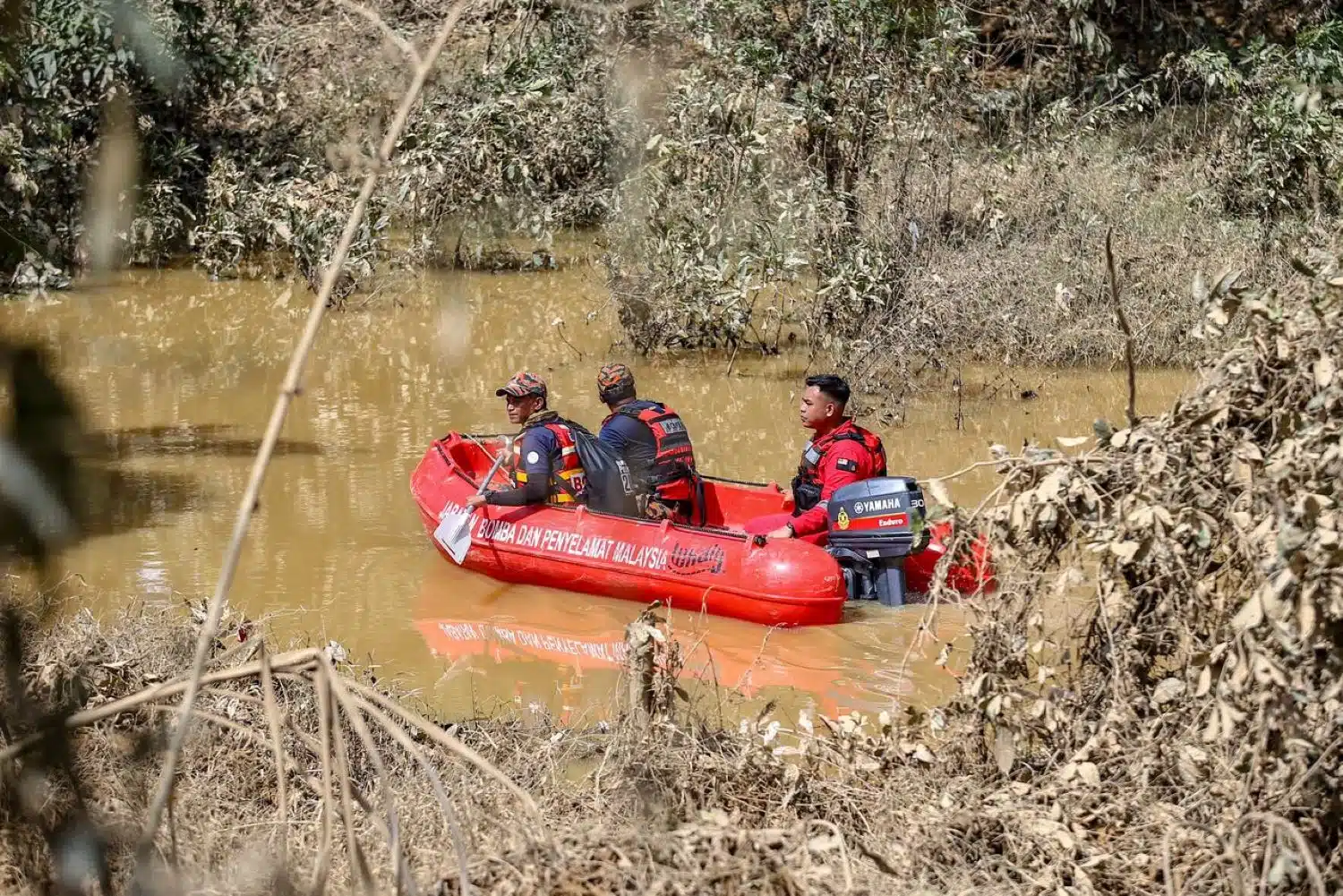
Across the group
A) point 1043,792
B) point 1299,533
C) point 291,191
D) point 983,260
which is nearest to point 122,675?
point 1043,792

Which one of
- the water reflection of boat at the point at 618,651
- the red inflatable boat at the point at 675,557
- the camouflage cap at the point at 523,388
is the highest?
the camouflage cap at the point at 523,388

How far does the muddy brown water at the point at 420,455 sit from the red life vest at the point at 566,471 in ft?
2.01

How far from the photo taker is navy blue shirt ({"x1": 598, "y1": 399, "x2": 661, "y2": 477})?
880cm

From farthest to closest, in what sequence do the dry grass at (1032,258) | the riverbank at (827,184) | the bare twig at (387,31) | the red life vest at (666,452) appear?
the riverbank at (827,184), the dry grass at (1032,258), the red life vest at (666,452), the bare twig at (387,31)

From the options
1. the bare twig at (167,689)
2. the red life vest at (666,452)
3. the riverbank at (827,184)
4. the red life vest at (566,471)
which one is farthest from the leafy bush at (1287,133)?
the bare twig at (167,689)

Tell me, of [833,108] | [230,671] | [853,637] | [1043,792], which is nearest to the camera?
[230,671]

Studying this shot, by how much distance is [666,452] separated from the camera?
8.76m

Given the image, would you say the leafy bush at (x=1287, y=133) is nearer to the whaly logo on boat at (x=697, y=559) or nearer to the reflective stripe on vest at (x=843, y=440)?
the reflective stripe on vest at (x=843, y=440)

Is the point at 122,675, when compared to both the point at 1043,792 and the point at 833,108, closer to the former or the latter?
the point at 1043,792

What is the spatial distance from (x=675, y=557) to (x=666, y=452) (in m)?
0.67

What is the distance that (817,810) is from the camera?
4.70m

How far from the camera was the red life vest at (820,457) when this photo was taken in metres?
8.44

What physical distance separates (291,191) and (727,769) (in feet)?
38.1

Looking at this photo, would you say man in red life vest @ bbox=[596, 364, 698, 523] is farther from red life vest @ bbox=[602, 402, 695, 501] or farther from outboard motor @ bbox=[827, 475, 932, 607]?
outboard motor @ bbox=[827, 475, 932, 607]
